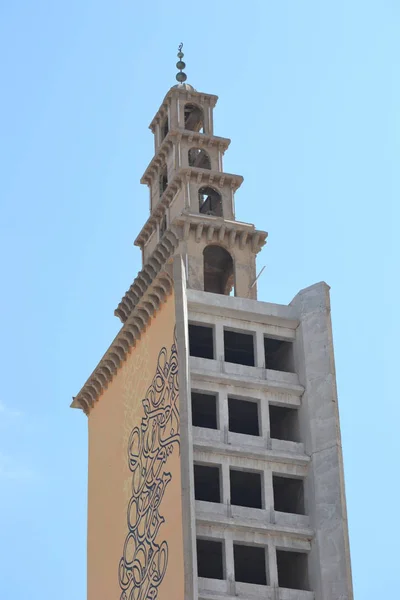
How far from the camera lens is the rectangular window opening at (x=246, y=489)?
46781 mm

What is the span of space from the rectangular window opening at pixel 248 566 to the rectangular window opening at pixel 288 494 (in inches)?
76.6

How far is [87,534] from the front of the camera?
167 ft

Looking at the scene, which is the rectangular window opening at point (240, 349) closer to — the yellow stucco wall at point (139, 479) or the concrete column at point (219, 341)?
the concrete column at point (219, 341)

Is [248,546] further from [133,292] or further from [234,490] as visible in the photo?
[133,292]

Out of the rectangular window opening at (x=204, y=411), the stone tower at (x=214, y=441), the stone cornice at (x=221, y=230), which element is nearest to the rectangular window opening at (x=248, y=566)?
the stone tower at (x=214, y=441)

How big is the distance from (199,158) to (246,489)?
47.8 feet

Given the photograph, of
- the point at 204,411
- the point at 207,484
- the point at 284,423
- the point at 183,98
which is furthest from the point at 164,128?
the point at 207,484

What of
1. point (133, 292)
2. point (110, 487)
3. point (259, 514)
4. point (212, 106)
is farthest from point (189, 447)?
point (212, 106)

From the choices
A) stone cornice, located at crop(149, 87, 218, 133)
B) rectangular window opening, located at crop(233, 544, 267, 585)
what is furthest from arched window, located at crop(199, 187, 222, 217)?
rectangular window opening, located at crop(233, 544, 267, 585)

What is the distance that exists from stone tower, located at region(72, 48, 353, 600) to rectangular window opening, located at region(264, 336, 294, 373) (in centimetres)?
5

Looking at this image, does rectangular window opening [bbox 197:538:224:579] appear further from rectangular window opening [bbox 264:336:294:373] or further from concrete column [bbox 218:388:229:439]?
rectangular window opening [bbox 264:336:294:373]

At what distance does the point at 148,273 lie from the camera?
5319 centimetres

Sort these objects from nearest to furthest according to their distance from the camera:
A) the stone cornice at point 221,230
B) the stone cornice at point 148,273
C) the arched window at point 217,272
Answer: the stone cornice at point 221,230 < the stone cornice at point 148,273 < the arched window at point 217,272

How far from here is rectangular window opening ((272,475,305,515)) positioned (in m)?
46.9
